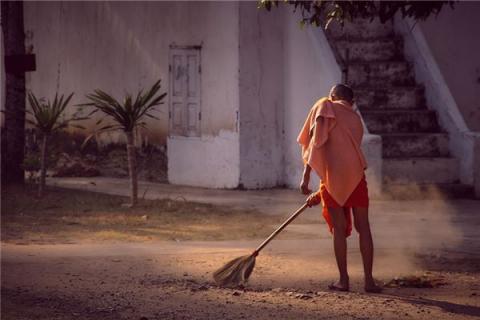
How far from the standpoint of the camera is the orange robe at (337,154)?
817 cm

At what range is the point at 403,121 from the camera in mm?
15703

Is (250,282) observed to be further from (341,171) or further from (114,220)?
(114,220)

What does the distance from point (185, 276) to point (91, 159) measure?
33.9ft

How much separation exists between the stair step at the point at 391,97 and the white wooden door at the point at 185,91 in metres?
2.55

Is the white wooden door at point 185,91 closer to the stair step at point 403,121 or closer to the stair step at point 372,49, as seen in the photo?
the stair step at point 372,49

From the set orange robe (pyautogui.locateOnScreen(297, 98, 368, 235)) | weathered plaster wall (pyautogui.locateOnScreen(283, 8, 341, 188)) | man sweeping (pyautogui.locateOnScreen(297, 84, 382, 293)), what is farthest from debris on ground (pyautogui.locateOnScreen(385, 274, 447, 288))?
weathered plaster wall (pyautogui.locateOnScreen(283, 8, 341, 188))

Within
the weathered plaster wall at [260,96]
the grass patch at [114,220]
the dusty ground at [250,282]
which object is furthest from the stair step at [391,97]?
the dusty ground at [250,282]

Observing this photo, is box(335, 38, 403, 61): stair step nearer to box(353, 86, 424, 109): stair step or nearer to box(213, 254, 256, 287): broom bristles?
box(353, 86, 424, 109): stair step

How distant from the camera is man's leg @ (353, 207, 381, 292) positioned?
26.9 ft

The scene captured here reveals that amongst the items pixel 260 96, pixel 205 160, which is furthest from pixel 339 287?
pixel 205 160

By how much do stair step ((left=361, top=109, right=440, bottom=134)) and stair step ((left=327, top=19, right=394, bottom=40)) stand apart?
1.59 metres

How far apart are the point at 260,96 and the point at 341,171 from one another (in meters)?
8.18

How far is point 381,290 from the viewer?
827cm

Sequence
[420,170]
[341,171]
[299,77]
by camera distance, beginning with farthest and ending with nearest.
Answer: [299,77]
[420,170]
[341,171]
